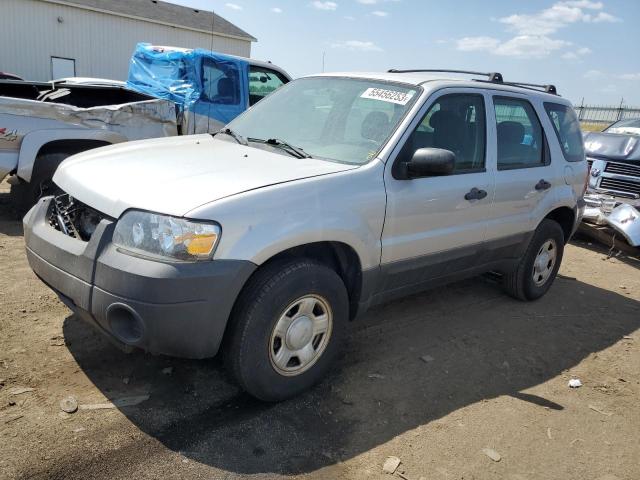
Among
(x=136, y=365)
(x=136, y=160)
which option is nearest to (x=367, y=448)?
(x=136, y=365)

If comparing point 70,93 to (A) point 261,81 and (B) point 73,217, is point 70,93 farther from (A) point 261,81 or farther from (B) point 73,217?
(B) point 73,217

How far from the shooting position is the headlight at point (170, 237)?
2551 millimetres

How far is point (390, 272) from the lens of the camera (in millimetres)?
3521

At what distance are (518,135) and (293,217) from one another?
256cm

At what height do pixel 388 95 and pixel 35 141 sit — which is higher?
pixel 388 95

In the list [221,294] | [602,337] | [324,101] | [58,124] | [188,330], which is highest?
[324,101]

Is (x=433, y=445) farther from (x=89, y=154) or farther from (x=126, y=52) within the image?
(x=126, y=52)

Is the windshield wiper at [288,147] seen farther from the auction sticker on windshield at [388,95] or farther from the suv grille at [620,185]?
the suv grille at [620,185]

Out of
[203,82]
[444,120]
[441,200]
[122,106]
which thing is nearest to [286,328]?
[441,200]

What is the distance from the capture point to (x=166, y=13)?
24.5 m

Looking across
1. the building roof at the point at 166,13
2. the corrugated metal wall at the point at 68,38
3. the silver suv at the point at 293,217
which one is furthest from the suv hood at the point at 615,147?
the corrugated metal wall at the point at 68,38

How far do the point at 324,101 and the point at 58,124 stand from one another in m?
3.44

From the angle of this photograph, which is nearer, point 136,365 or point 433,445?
point 433,445

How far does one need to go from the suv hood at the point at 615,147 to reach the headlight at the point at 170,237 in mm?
7480
